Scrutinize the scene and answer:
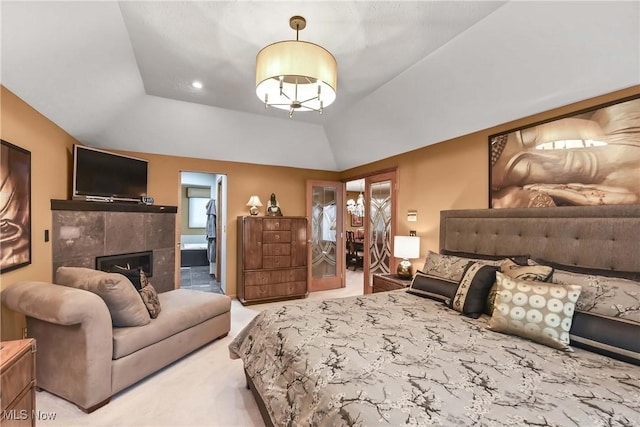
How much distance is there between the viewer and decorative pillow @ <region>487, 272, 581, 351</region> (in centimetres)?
161

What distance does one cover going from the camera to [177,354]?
8.61ft

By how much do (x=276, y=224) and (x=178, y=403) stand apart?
111 inches

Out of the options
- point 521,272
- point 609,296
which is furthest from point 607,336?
point 521,272

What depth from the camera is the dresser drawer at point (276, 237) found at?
14.9ft

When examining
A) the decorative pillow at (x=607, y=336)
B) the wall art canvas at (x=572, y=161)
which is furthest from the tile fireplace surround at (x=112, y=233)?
the decorative pillow at (x=607, y=336)

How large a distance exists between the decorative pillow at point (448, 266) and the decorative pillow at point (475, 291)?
0.64 feet

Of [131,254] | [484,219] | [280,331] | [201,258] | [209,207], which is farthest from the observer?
[201,258]

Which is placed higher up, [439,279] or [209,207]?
[209,207]

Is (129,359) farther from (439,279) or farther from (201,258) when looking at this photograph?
(201,258)

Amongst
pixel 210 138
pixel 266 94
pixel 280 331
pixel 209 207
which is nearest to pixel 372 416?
pixel 280 331

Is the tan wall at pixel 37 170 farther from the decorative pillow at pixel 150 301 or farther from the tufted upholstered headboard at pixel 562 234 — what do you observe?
the tufted upholstered headboard at pixel 562 234

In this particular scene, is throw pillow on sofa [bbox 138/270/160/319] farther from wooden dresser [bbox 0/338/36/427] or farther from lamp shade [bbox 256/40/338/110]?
lamp shade [bbox 256/40/338/110]

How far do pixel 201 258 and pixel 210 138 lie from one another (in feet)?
14.3

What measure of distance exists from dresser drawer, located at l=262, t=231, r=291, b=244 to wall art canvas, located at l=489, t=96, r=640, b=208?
2.94m
